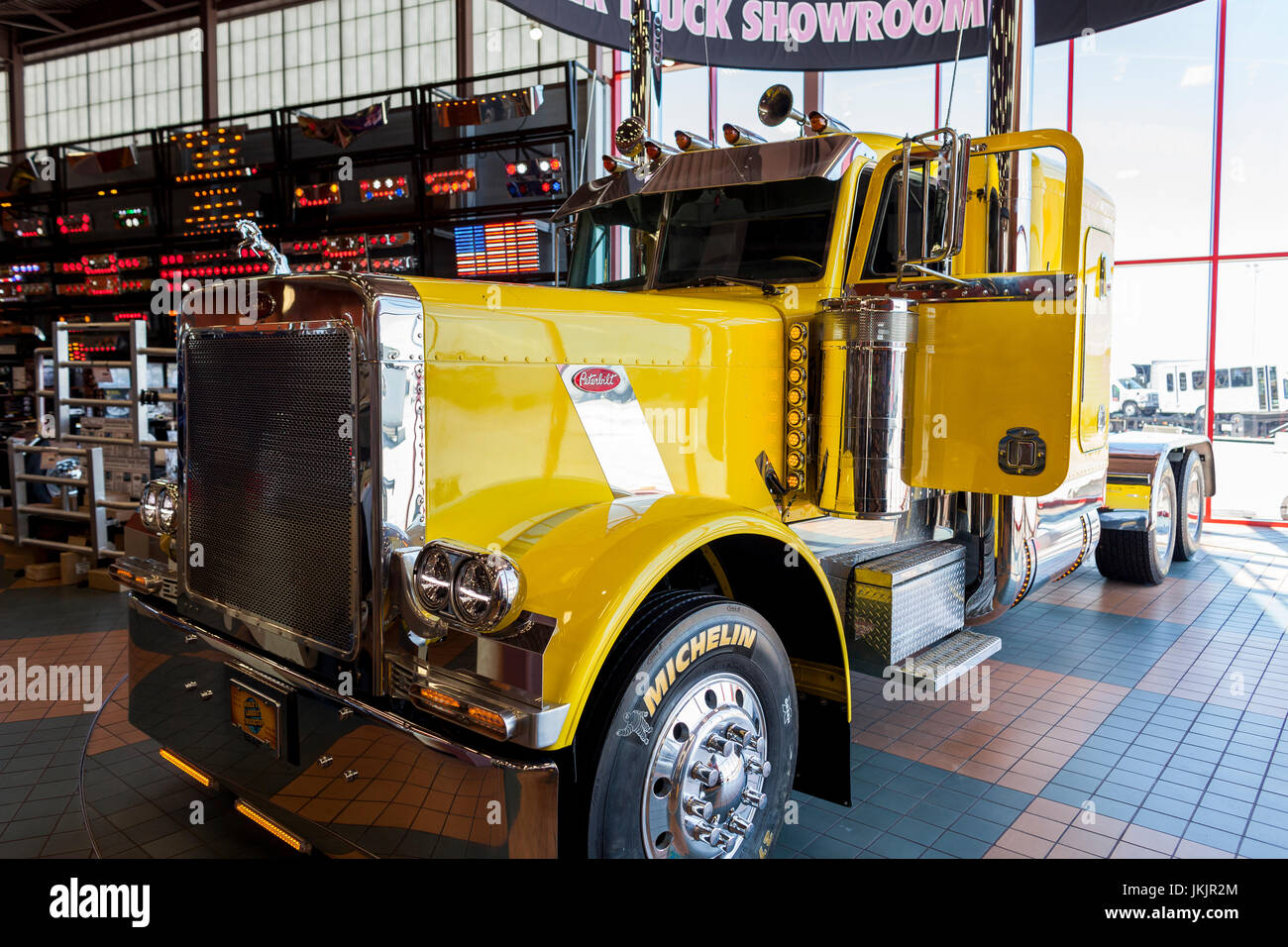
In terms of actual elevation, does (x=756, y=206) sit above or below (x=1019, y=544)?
above

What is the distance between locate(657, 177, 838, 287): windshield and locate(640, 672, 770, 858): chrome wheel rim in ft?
5.29

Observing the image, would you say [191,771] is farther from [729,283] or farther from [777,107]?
[777,107]

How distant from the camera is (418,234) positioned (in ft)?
34.6

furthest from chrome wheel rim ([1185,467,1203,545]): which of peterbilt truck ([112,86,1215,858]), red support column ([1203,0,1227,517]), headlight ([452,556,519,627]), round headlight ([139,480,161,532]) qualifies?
round headlight ([139,480,161,532])

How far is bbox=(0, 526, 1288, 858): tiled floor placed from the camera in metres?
2.91

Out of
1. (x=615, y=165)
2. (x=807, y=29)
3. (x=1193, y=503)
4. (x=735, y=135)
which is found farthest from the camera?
(x=1193, y=503)

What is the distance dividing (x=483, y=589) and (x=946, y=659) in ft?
6.98

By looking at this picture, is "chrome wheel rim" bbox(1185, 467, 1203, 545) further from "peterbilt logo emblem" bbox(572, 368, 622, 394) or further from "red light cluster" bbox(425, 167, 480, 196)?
"red light cluster" bbox(425, 167, 480, 196)

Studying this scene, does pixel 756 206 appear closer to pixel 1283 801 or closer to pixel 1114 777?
pixel 1114 777

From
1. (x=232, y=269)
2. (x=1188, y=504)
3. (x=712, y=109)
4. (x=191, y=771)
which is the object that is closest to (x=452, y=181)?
(x=712, y=109)

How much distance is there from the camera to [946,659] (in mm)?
3398
